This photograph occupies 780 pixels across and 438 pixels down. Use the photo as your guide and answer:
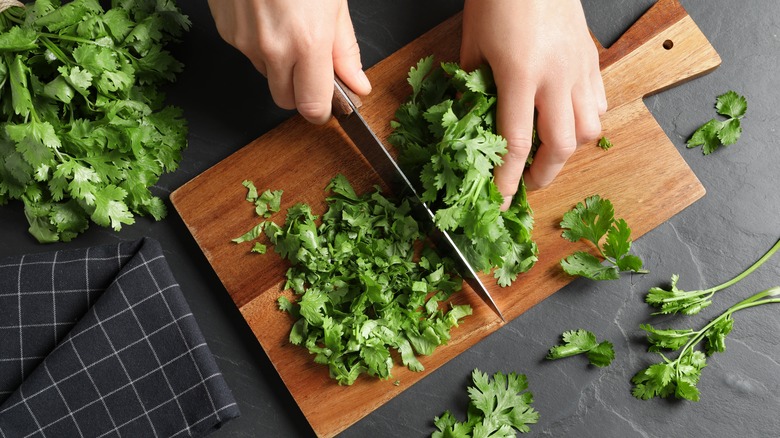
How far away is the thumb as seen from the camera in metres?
2.21

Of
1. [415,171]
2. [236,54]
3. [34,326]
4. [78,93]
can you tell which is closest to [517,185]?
[415,171]

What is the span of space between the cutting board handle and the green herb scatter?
81 centimetres

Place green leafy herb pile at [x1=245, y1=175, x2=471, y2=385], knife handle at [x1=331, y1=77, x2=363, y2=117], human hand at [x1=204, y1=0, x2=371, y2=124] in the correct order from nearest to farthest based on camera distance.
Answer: human hand at [x1=204, y1=0, x2=371, y2=124] → knife handle at [x1=331, y1=77, x2=363, y2=117] → green leafy herb pile at [x1=245, y1=175, x2=471, y2=385]

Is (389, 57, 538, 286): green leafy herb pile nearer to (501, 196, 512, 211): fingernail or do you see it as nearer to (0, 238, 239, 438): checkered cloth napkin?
(501, 196, 512, 211): fingernail

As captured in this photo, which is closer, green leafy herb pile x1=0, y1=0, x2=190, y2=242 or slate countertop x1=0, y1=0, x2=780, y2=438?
green leafy herb pile x1=0, y1=0, x2=190, y2=242

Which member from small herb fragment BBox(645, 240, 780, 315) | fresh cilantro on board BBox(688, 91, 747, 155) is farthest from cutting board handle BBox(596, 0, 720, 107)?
small herb fragment BBox(645, 240, 780, 315)

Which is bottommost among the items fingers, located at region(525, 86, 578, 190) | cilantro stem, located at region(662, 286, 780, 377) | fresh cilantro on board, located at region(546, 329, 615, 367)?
fresh cilantro on board, located at region(546, 329, 615, 367)

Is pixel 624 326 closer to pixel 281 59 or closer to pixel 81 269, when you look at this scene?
pixel 281 59

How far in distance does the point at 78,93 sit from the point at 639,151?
1.88 metres

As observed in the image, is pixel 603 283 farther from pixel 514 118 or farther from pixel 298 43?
pixel 298 43

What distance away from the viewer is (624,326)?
261 centimetres

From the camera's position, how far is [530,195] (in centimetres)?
A: 253

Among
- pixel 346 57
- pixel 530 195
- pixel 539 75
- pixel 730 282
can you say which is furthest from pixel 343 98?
pixel 730 282

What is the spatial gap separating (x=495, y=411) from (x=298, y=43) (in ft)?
4.47
